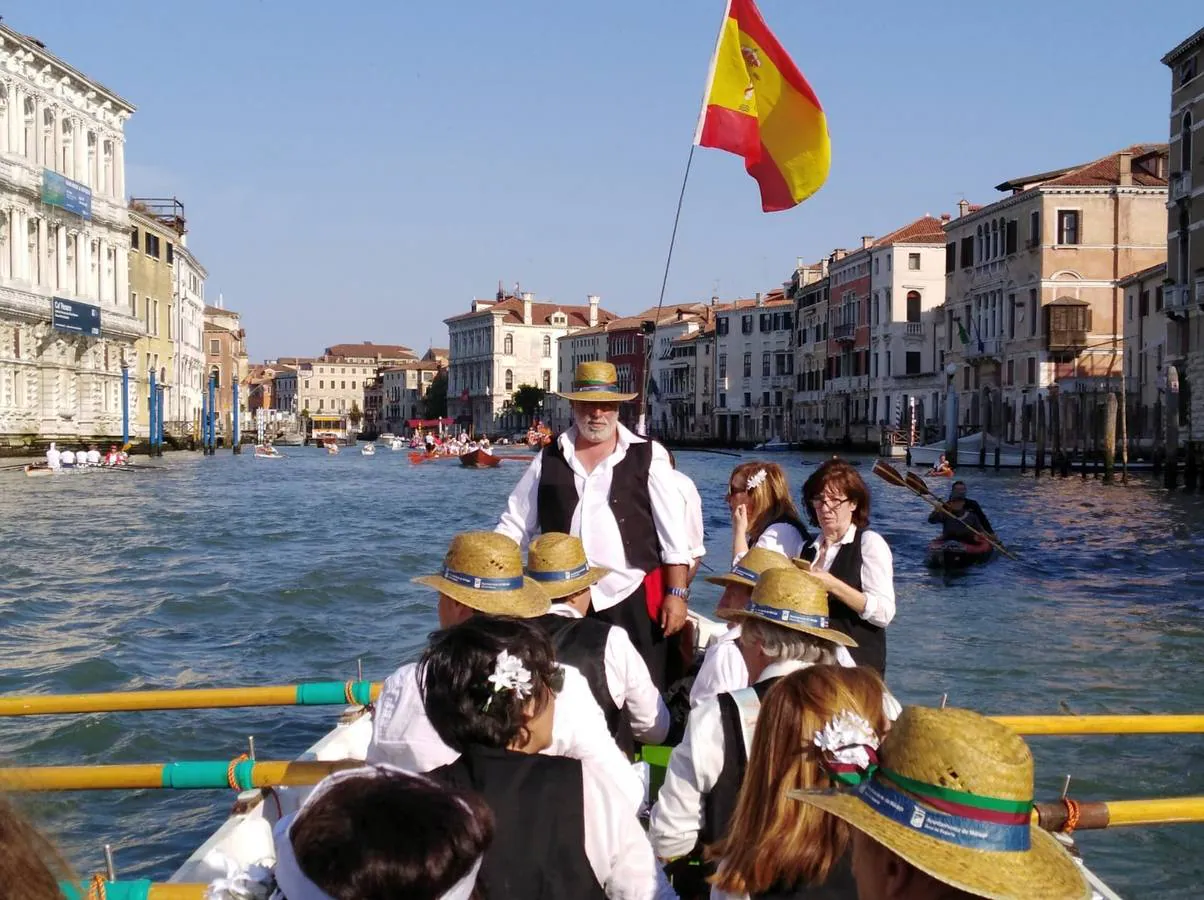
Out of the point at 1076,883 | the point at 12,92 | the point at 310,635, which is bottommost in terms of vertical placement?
the point at 310,635

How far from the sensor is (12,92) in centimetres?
3916

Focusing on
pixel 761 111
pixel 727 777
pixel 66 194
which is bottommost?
pixel 727 777

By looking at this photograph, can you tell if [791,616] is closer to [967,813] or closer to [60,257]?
[967,813]

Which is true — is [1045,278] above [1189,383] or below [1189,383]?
above

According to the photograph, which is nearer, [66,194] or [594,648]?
A: [594,648]

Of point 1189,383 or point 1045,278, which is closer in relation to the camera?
point 1189,383

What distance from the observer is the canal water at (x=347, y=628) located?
6.05 meters

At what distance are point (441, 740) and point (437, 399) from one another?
125m

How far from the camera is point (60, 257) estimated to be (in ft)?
140

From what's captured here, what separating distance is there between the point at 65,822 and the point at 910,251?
54.9 meters

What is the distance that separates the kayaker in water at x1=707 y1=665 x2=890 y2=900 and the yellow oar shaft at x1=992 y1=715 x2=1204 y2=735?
217cm

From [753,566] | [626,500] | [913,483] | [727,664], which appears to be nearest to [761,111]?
[626,500]

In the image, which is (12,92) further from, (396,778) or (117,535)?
(396,778)

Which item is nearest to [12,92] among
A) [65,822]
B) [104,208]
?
[104,208]
